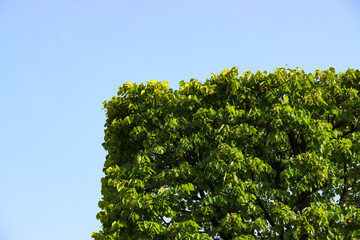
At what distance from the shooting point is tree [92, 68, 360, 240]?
1605 centimetres

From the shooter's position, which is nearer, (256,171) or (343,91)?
(256,171)

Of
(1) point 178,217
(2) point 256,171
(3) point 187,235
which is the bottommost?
(3) point 187,235

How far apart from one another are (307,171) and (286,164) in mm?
873

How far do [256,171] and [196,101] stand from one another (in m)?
4.17

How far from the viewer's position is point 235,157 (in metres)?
16.3

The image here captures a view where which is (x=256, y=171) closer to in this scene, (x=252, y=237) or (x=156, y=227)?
(x=252, y=237)

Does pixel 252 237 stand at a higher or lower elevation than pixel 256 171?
lower

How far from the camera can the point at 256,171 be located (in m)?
16.5

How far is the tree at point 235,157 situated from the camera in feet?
52.6

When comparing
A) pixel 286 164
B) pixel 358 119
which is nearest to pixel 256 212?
pixel 286 164

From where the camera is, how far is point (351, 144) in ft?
55.9

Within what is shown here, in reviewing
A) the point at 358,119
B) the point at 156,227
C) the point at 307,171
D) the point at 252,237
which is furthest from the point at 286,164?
the point at 156,227

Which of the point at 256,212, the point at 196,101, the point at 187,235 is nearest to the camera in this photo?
the point at 187,235

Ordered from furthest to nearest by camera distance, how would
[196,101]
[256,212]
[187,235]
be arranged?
[196,101] → [256,212] → [187,235]
